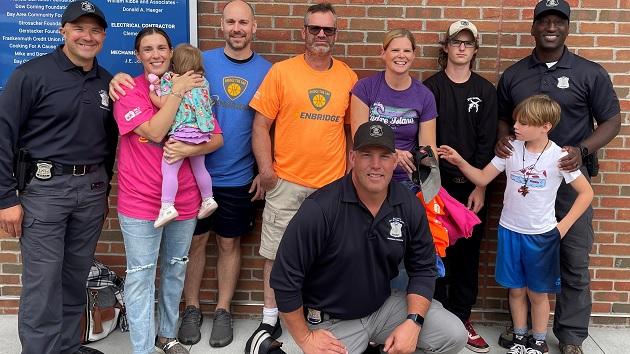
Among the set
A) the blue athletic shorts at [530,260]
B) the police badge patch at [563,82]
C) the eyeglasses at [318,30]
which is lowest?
the blue athletic shorts at [530,260]

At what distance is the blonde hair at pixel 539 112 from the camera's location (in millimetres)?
3332

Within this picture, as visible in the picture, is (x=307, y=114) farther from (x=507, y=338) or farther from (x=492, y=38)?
(x=507, y=338)

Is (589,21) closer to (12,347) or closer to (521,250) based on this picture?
(521,250)

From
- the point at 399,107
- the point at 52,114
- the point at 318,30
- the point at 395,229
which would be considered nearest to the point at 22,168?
the point at 52,114

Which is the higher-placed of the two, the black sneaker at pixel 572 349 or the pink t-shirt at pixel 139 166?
the pink t-shirt at pixel 139 166

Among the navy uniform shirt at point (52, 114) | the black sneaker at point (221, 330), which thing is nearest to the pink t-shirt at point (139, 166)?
the navy uniform shirt at point (52, 114)

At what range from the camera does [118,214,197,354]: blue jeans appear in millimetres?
3332

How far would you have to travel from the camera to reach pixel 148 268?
3.37 m

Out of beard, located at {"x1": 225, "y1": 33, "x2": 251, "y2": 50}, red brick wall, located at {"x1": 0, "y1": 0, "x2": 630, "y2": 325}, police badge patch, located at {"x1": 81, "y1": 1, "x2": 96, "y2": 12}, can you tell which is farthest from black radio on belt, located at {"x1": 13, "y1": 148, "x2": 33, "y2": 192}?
beard, located at {"x1": 225, "y1": 33, "x2": 251, "y2": 50}

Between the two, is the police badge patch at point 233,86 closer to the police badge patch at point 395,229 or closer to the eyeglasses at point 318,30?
the eyeglasses at point 318,30

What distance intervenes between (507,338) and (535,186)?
1.17m

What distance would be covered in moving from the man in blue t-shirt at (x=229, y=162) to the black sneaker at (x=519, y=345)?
1.83 metres

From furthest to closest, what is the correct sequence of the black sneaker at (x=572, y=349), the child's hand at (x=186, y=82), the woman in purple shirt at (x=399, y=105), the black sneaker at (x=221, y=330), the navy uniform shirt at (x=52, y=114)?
the black sneaker at (x=221, y=330), the black sneaker at (x=572, y=349), the woman in purple shirt at (x=399, y=105), the child's hand at (x=186, y=82), the navy uniform shirt at (x=52, y=114)

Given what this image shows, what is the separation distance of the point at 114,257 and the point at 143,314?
104 centimetres
